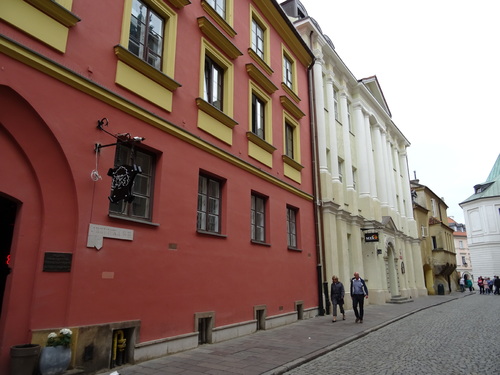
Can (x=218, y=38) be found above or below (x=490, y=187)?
below

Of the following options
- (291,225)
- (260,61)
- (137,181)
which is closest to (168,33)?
(137,181)

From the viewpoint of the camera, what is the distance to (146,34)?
8.56 m

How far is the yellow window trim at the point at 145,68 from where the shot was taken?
7.58 m

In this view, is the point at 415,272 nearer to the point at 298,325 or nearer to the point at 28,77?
the point at 298,325

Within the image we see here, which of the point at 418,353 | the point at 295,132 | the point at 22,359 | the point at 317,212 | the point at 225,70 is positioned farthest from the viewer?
the point at 317,212

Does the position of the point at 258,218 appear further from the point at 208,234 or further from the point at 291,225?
the point at 208,234

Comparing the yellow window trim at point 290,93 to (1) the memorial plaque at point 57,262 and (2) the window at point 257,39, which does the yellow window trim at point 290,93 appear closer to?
(2) the window at point 257,39

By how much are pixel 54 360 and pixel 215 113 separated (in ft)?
22.4

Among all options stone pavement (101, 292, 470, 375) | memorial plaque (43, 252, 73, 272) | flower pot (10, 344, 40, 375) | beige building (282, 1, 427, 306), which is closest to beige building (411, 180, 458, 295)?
beige building (282, 1, 427, 306)

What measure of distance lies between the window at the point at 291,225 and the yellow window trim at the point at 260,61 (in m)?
5.13

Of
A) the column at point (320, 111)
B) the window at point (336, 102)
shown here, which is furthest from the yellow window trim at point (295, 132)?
the window at point (336, 102)

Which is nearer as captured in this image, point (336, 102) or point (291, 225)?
point (291, 225)

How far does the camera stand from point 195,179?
918 cm

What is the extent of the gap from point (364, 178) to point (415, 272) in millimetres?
12546
